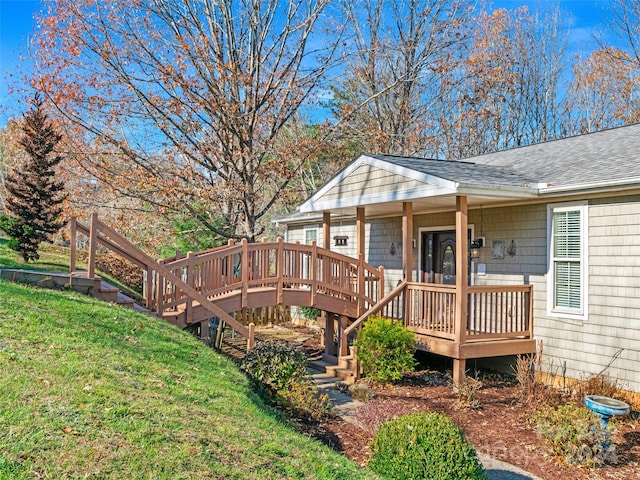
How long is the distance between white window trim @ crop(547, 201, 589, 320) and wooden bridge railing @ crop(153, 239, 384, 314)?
3.63 meters

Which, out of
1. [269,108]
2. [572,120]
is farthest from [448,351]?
[572,120]

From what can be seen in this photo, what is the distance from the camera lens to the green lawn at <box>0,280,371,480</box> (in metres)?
3.15

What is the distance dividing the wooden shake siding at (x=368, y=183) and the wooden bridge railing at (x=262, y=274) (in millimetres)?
1571

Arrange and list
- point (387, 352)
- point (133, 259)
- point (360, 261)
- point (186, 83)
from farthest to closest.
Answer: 1. point (186, 83)
2. point (360, 261)
3. point (387, 352)
4. point (133, 259)

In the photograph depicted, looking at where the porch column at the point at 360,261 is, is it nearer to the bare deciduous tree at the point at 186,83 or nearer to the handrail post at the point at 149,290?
the handrail post at the point at 149,290

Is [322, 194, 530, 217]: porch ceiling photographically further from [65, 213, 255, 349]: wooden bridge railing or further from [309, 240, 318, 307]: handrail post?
[65, 213, 255, 349]: wooden bridge railing

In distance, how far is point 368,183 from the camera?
35.7 feet

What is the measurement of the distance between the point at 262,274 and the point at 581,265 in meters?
5.79

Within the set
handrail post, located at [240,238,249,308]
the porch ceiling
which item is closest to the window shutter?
the porch ceiling

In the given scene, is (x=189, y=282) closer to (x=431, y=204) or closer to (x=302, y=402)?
(x=302, y=402)

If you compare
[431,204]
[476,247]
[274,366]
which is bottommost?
[274,366]

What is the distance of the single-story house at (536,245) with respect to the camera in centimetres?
772

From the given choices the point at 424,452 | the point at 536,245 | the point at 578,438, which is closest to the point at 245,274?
the point at 536,245

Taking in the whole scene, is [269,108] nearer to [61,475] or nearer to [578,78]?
[61,475]
